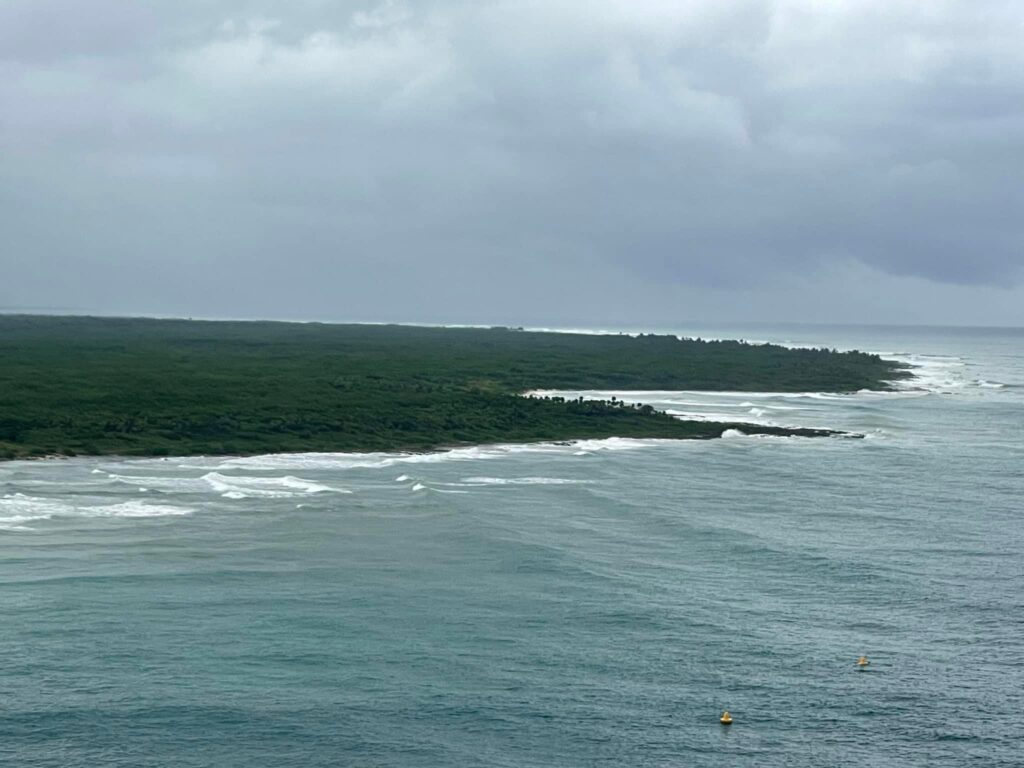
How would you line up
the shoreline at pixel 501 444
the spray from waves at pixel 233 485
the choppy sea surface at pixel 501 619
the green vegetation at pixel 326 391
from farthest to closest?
the green vegetation at pixel 326 391, the shoreline at pixel 501 444, the spray from waves at pixel 233 485, the choppy sea surface at pixel 501 619

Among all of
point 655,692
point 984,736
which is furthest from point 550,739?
point 984,736

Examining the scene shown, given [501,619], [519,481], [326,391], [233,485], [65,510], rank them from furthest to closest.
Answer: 1. [326,391]
2. [519,481]
3. [233,485]
4. [65,510]
5. [501,619]

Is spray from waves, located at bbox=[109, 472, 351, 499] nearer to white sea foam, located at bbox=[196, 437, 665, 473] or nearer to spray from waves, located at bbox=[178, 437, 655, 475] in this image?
spray from waves, located at bbox=[178, 437, 655, 475]

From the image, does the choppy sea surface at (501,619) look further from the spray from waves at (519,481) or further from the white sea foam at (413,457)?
the white sea foam at (413,457)

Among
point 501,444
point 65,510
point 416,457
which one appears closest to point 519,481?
point 416,457

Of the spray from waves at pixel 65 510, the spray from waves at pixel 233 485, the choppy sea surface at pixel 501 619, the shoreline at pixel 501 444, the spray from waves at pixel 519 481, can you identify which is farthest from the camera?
the shoreline at pixel 501 444

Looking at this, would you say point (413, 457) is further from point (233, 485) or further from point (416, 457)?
point (233, 485)

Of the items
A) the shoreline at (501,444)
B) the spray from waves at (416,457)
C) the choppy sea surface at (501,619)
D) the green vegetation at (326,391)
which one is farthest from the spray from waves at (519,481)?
the green vegetation at (326,391)
